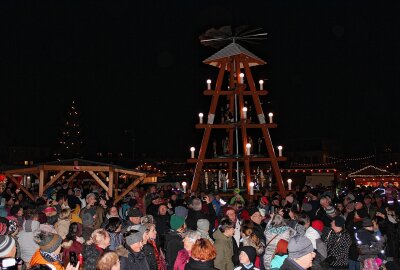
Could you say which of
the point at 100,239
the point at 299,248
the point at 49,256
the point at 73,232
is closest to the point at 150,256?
the point at 100,239

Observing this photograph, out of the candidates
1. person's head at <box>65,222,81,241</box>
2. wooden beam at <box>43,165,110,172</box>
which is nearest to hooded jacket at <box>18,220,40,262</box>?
person's head at <box>65,222,81,241</box>

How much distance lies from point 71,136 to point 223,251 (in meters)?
64.1

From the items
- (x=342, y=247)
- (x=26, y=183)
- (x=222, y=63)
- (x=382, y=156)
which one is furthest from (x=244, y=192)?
(x=382, y=156)

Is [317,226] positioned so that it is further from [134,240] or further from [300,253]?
[134,240]

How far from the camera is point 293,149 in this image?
9181cm

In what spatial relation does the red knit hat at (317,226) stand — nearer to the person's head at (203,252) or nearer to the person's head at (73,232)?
the person's head at (203,252)

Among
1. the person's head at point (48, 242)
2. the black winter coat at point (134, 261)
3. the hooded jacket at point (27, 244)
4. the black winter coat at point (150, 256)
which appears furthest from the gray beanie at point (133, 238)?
the hooded jacket at point (27, 244)

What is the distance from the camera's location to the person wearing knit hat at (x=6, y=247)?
18.1 feet

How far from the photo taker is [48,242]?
562cm

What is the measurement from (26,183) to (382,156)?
68638 millimetres

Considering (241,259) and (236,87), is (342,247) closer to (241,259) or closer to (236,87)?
(241,259)

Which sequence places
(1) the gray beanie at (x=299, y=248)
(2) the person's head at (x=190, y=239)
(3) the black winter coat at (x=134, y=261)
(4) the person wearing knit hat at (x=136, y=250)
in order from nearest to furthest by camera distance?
(1) the gray beanie at (x=299, y=248)
(3) the black winter coat at (x=134, y=261)
(4) the person wearing knit hat at (x=136, y=250)
(2) the person's head at (x=190, y=239)

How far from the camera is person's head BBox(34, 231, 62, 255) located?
560 cm

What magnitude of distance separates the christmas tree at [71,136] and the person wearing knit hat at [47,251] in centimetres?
6247
